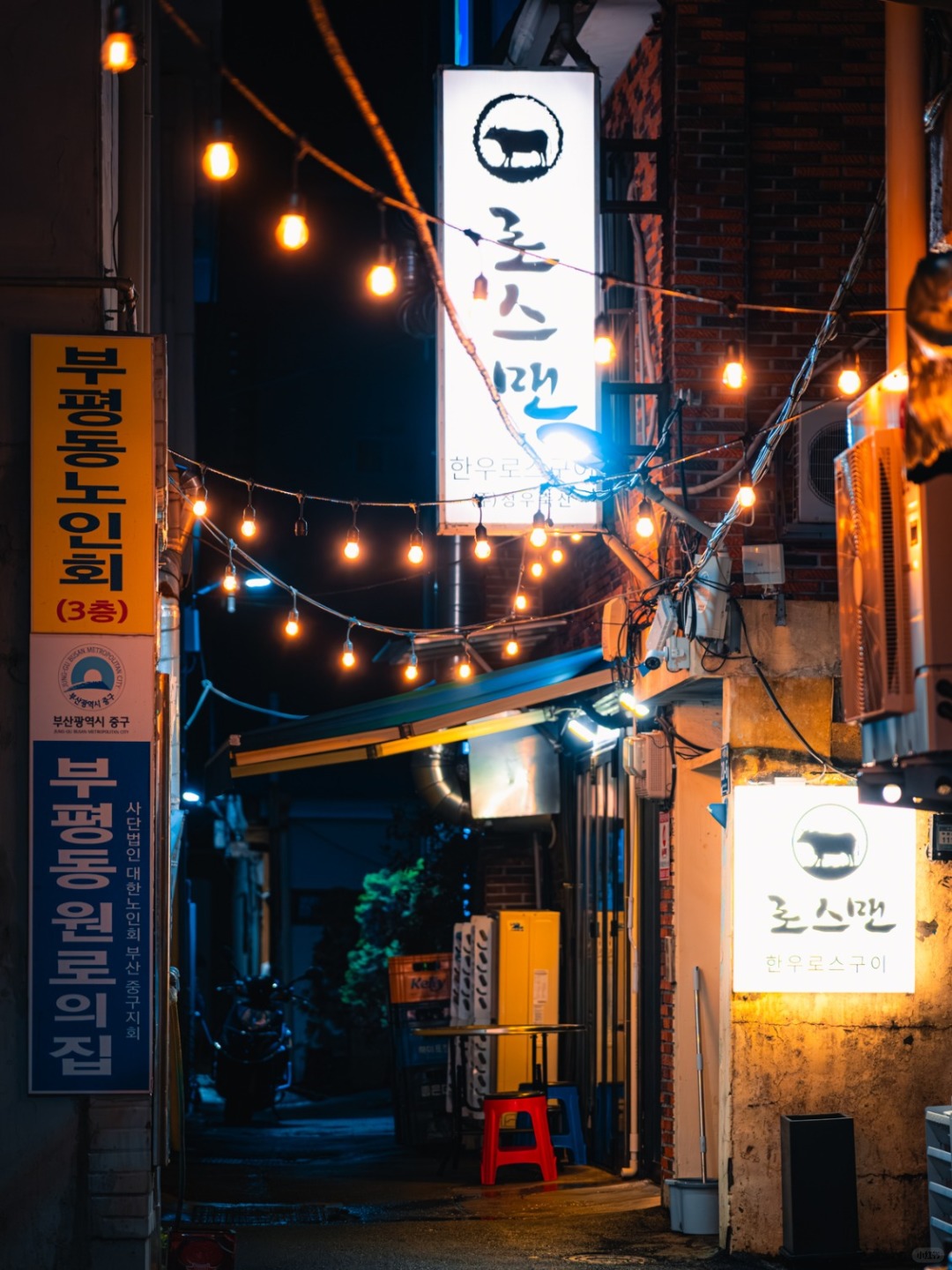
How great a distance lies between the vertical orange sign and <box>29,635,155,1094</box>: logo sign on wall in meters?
0.23

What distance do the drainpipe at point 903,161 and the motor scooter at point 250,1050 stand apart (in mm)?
13638

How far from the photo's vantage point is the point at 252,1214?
37.0ft

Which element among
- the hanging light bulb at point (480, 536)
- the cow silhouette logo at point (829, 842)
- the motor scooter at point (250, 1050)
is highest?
the hanging light bulb at point (480, 536)

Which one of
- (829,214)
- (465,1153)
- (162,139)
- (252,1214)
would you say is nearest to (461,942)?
(465,1153)

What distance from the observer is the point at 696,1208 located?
10336 millimetres

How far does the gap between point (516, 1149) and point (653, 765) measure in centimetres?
360

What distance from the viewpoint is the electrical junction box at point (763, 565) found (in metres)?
10.4

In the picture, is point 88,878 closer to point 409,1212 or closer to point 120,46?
point 120,46

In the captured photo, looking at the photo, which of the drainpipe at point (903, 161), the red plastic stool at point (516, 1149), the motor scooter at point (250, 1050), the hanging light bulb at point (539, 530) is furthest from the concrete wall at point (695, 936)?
the motor scooter at point (250, 1050)

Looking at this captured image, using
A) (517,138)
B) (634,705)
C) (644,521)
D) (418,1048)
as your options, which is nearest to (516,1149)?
(418,1048)

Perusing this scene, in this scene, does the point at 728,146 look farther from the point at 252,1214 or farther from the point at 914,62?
the point at 252,1214

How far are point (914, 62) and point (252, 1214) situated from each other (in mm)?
8676

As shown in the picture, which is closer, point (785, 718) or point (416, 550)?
point (785, 718)

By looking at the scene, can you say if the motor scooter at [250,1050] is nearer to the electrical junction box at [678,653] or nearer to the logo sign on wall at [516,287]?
the electrical junction box at [678,653]
